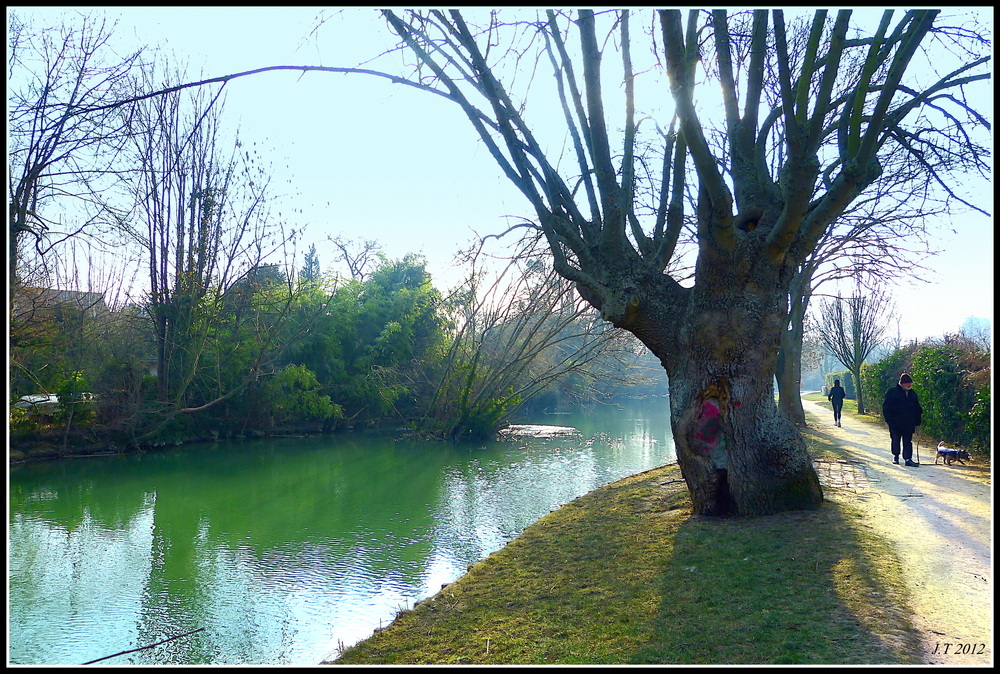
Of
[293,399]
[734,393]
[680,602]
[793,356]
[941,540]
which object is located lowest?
[680,602]

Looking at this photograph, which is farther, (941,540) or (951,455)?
(951,455)

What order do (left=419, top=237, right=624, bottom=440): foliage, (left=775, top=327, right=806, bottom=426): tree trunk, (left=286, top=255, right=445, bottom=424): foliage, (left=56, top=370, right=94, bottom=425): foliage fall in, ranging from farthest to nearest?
(left=286, top=255, right=445, bottom=424): foliage, (left=56, top=370, right=94, bottom=425): foliage, (left=775, top=327, right=806, bottom=426): tree trunk, (left=419, top=237, right=624, bottom=440): foliage

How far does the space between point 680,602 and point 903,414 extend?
745cm

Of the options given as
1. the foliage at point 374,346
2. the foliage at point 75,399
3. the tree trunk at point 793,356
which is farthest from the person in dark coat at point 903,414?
the foliage at point 75,399

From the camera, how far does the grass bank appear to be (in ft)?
12.3

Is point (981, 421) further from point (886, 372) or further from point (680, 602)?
point (886, 372)

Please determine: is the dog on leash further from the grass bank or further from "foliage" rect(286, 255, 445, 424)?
"foliage" rect(286, 255, 445, 424)

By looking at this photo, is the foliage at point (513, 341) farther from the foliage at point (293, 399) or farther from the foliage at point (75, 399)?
the foliage at point (75, 399)

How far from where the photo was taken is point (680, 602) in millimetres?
4570

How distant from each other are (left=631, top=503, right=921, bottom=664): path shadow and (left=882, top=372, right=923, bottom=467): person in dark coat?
483 cm

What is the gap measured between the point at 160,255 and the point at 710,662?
2249 cm

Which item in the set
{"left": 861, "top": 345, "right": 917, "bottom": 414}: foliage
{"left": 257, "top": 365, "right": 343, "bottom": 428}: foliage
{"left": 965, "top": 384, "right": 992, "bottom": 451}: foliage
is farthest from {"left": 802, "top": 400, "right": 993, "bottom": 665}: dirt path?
{"left": 257, "top": 365, "right": 343, "bottom": 428}: foliage

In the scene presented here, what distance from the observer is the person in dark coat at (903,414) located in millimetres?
10188

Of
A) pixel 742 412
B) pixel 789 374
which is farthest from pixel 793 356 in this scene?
pixel 742 412
